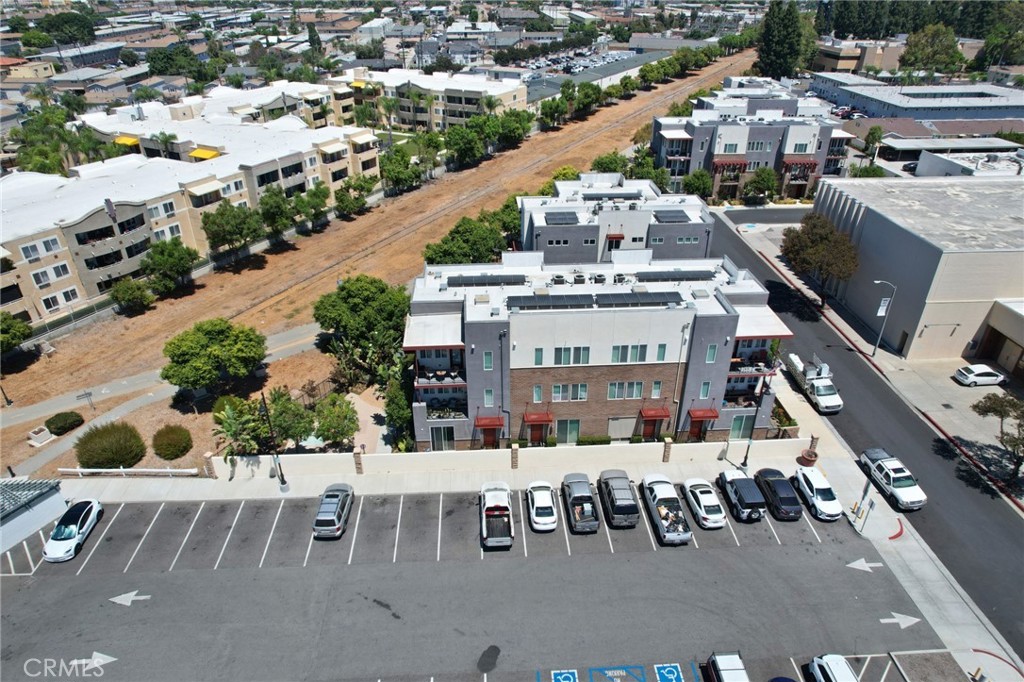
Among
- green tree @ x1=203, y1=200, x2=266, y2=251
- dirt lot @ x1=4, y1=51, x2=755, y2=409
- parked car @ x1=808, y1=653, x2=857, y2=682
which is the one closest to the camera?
parked car @ x1=808, y1=653, x2=857, y2=682

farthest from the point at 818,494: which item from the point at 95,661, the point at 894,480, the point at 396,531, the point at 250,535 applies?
the point at 95,661

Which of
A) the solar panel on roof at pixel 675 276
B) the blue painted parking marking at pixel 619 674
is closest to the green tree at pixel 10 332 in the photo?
the solar panel on roof at pixel 675 276

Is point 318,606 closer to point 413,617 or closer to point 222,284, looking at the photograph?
point 413,617

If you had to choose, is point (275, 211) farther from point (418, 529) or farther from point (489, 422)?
point (418, 529)

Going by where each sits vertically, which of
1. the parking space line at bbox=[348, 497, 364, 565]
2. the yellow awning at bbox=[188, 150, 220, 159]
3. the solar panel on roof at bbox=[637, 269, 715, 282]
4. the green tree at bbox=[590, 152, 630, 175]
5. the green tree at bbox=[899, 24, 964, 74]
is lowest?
the parking space line at bbox=[348, 497, 364, 565]

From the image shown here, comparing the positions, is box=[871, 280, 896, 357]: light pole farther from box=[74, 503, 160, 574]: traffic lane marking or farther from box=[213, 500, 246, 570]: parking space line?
box=[74, 503, 160, 574]: traffic lane marking

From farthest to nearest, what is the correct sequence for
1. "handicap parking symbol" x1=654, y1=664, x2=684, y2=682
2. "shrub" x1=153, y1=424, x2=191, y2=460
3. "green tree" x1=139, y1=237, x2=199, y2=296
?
"green tree" x1=139, y1=237, x2=199, y2=296
"shrub" x1=153, y1=424, x2=191, y2=460
"handicap parking symbol" x1=654, y1=664, x2=684, y2=682

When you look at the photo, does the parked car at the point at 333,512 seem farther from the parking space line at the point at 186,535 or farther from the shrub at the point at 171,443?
the shrub at the point at 171,443

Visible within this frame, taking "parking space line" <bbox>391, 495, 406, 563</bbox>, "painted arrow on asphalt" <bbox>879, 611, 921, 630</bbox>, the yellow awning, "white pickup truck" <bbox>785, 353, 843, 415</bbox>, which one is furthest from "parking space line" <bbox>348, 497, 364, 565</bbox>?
the yellow awning
